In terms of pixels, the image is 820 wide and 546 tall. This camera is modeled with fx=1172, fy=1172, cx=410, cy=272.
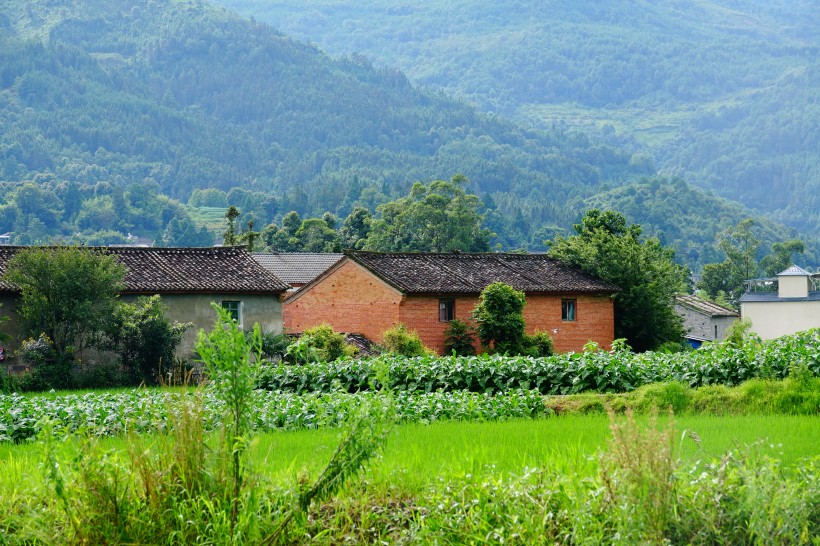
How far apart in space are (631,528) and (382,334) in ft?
140

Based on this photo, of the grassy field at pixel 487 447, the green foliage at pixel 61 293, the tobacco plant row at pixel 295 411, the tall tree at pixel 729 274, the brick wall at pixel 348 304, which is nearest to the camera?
the grassy field at pixel 487 447

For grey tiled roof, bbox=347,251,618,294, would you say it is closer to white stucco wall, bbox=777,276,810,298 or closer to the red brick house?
the red brick house

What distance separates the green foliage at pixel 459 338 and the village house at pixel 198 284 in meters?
7.83

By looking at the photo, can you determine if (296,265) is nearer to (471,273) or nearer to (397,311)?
(471,273)

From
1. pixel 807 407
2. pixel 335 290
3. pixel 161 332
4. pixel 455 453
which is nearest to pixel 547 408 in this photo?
pixel 807 407

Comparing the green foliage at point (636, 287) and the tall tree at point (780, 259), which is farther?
the tall tree at point (780, 259)

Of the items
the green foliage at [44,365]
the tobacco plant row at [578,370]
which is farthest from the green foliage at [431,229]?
the tobacco plant row at [578,370]

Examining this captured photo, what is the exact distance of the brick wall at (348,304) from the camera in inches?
2005

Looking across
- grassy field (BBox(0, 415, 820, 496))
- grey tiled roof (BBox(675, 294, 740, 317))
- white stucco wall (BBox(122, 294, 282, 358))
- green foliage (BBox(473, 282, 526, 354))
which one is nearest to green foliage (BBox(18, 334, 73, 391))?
white stucco wall (BBox(122, 294, 282, 358))

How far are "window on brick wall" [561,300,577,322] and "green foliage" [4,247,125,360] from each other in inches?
896

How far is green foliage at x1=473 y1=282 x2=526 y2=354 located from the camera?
48656 mm

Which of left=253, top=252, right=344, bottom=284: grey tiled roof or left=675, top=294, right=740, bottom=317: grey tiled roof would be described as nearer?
left=253, top=252, right=344, bottom=284: grey tiled roof

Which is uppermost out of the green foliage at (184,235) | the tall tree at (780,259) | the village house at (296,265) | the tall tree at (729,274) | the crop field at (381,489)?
the green foliage at (184,235)

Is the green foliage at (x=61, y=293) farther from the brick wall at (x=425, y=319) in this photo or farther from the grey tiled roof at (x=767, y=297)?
the grey tiled roof at (x=767, y=297)
